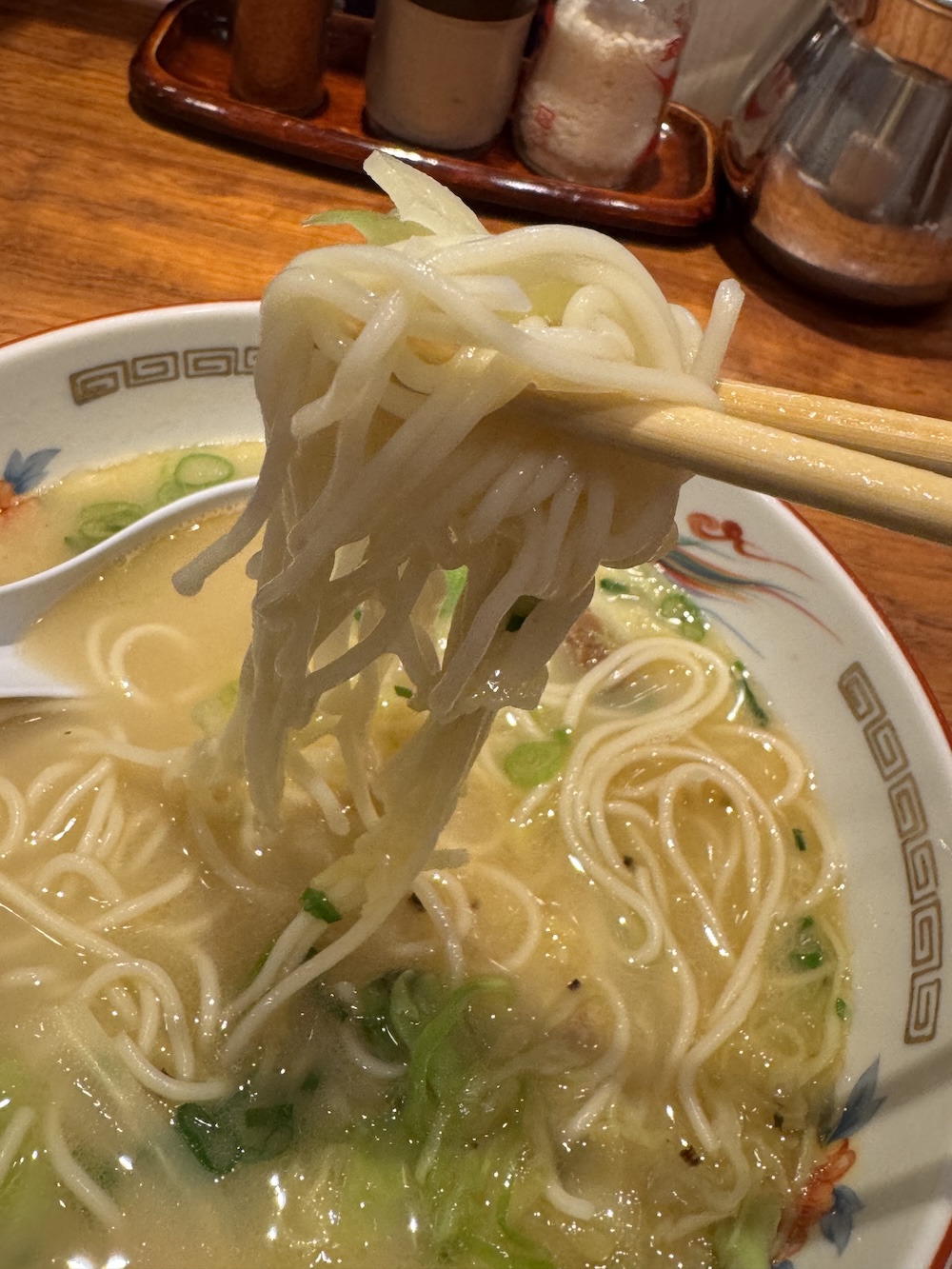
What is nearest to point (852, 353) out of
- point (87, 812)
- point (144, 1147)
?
point (87, 812)

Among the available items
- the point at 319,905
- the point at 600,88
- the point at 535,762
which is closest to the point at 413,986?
the point at 319,905

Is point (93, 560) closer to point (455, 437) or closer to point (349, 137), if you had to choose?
point (455, 437)

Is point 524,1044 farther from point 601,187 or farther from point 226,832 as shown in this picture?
point 601,187

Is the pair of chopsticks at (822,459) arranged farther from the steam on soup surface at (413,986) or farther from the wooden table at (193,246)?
the wooden table at (193,246)

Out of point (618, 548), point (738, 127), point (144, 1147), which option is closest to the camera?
point (618, 548)

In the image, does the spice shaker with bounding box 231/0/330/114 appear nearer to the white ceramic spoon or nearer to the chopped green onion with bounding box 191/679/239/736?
the white ceramic spoon
